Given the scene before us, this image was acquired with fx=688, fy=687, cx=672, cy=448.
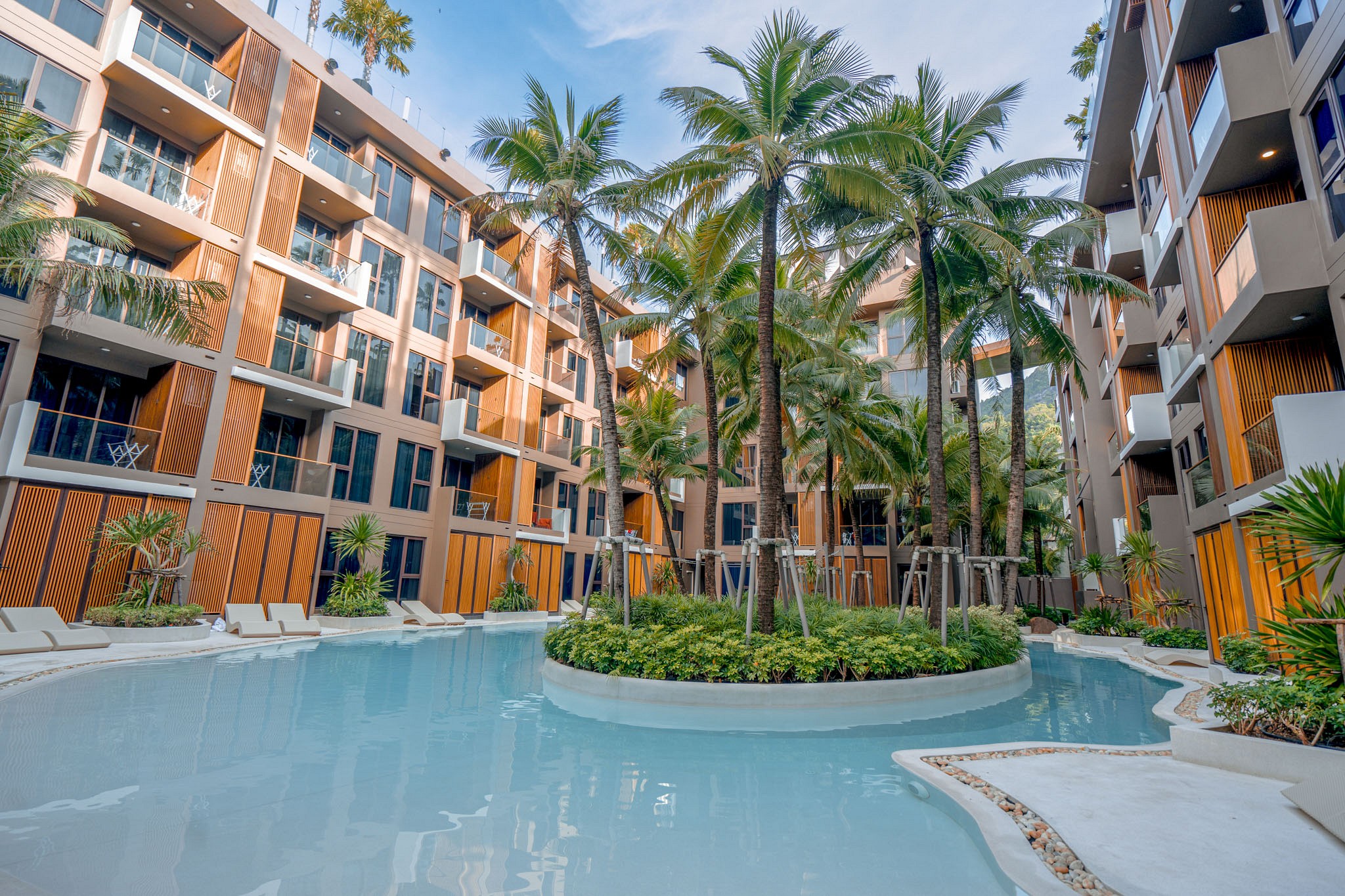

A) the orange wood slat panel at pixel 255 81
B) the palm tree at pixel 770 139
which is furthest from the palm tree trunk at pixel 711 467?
the orange wood slat panel at pixel 255 81

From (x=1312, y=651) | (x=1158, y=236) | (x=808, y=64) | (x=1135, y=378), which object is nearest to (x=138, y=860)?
(x=1312, y=651)

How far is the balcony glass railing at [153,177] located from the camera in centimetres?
1605

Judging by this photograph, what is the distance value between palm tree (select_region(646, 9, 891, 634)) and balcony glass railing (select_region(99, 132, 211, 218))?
12941mm

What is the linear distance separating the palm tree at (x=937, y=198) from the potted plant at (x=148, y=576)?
1569cm

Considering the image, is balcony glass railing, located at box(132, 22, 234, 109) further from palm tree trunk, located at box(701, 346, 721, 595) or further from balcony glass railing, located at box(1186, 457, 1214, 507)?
balcony glass railing, located at box(1186, 457, 1214, 507)

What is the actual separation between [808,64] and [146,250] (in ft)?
54.7

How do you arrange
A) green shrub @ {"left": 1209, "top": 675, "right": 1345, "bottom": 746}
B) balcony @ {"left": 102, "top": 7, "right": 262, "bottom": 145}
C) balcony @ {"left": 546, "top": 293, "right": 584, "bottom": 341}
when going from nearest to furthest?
green shrub @ {"left": 1209, "top": 675, "right": 1345, "bottom": 746} → balcony @ {"left": 102, "top": 7, "right": 262, "bottom": 145} → balcony @ {"left": 546, "top": 293, "right": 584, "bottom": 341}

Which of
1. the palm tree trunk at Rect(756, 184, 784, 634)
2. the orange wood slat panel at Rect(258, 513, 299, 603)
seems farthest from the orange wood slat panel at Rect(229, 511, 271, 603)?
the palm tree trunk at Rect(756, 184, 784, 634)

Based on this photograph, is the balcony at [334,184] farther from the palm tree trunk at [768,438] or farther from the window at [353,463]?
the palm tree trunk at [768,438]

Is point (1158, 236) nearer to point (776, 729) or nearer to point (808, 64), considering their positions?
point (808, 64)

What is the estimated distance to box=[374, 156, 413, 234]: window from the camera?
23.3 metres

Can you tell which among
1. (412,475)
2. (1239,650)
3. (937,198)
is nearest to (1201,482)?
(1239,650)

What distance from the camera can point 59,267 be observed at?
10.7 meters

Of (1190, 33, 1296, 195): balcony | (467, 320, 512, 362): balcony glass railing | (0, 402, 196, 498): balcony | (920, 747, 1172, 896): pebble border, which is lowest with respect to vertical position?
(920, 747, 1172, 896): pebble border
